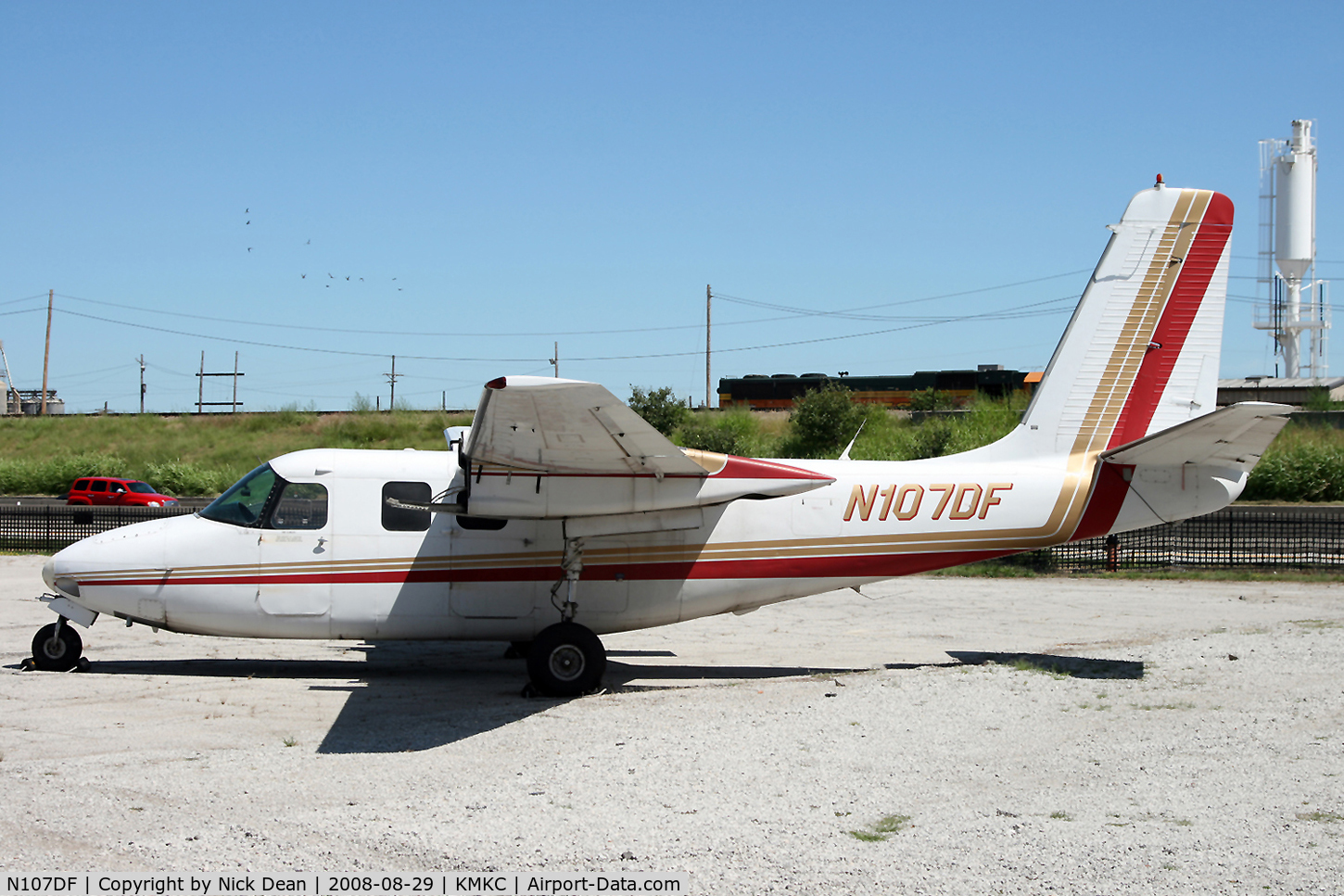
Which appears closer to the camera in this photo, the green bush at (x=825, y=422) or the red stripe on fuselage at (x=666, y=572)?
the red stripe on fuselage at (x=666, y=572)

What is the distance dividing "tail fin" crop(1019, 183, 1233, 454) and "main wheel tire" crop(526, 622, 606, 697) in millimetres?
5807

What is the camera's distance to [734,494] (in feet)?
36.4

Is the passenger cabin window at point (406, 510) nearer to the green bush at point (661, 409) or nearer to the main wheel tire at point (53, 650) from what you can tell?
the main wheel tire at point (53, 650)

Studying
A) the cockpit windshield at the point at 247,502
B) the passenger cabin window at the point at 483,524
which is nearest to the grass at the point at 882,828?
the passenger cabin window at the point at 483,524

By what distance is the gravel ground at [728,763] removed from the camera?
5926 millimetres

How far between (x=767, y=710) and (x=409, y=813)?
4.24m

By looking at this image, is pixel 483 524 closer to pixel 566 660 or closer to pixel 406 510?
pixel 406 510

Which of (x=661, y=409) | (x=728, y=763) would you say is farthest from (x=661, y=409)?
(x=728, y=763)

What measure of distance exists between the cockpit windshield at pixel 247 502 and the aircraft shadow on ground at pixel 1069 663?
864cm

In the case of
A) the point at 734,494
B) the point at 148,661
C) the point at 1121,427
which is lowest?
the point at 148,661

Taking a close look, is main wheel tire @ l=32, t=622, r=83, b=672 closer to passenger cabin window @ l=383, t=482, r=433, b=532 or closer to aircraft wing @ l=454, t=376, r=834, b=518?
passenger cabin window @ l=383, t=482, r=433, b=532

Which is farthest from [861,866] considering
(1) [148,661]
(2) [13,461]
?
(2) [13,461]

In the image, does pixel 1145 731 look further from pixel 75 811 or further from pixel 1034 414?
pixel 75 811

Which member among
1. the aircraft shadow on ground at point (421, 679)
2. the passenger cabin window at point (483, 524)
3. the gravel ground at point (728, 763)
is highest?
the passenger cabin window at point (483, 524)
